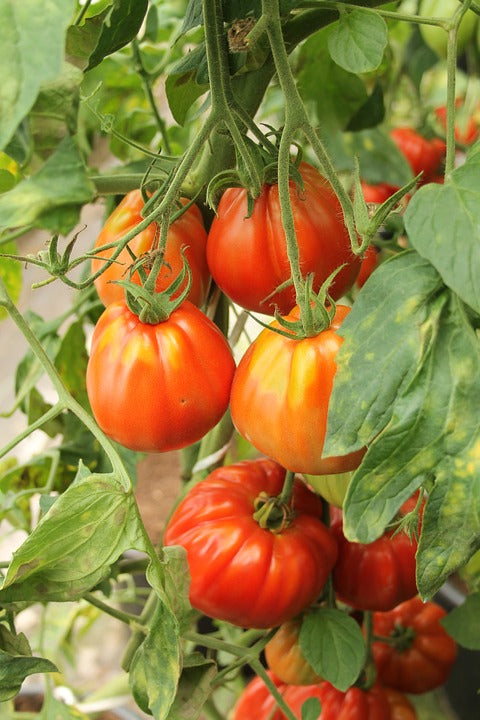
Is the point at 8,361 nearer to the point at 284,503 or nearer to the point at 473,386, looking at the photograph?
the point at 284,503

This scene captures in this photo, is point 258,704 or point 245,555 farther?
point 258,704

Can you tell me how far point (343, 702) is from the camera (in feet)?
2.61

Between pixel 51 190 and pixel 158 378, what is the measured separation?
0.16m

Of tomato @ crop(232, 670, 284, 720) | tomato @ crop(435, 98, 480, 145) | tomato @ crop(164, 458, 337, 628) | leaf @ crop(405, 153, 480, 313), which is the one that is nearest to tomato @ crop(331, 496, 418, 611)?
tomato @ crop(164, 458, 337, 628)

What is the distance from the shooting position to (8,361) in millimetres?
2113

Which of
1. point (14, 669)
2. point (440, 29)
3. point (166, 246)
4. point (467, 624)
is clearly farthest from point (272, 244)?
Answer: point (440, 29)

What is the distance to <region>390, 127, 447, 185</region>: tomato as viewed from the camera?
4.28 ft

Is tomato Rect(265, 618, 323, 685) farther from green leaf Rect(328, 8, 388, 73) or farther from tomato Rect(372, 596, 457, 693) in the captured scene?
green leaf Rect(328, 8, 388, 73)

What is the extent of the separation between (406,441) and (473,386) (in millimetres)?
39

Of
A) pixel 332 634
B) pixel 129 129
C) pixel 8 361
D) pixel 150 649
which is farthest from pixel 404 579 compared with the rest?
pixel 8 361

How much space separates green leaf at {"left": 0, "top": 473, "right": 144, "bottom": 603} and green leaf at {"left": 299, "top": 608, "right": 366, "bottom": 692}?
245mm

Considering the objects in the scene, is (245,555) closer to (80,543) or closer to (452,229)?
(80,543)

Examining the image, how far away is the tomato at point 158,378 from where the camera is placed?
1.59 ft

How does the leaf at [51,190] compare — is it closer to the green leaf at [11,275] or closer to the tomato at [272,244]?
the tomato at [272,244]
